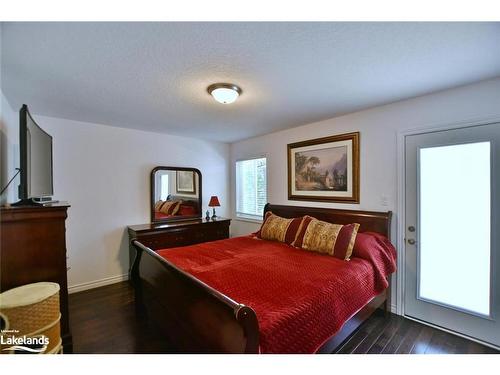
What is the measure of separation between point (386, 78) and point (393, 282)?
6.93ft

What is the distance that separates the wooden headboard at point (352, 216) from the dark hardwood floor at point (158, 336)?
36.4 inches

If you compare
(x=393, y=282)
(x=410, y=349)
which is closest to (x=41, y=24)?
(x=410, y=349)

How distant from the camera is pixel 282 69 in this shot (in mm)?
1788

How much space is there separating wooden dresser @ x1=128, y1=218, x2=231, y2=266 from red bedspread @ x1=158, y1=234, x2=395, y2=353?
94 cm

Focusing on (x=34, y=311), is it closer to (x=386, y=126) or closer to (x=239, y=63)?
(x=239, y=63)

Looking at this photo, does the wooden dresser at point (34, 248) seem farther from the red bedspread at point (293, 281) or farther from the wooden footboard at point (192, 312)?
the red bedspread at point (293, 281)

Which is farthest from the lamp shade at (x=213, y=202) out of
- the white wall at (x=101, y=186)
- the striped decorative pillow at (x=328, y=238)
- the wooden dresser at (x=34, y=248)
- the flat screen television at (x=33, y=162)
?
the wooden dresser at (x=34, y=248)

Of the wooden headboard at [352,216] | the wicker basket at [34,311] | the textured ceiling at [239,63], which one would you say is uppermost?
the textured ceiling at [239,63]

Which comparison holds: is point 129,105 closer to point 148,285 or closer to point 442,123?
point 148,285

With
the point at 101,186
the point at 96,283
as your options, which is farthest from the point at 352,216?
the point at 96,283

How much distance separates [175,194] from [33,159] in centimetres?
215

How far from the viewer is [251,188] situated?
4.42m

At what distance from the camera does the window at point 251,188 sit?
13.8 ft

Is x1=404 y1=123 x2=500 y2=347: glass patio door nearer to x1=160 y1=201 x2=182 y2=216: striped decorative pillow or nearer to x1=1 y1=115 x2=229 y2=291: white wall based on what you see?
x1=160 y1=201 x2=182 y2=216: striped decorative pillow
